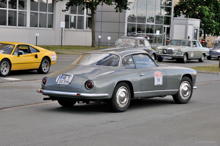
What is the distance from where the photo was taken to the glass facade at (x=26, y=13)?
41.9 m

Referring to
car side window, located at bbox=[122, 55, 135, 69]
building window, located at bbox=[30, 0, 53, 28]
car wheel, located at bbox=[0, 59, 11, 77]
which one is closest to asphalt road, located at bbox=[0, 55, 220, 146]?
car side window, located at bbox=[122, 55, 135, 69]

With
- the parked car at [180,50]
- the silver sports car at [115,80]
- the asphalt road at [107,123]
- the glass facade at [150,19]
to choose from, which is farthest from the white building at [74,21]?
the silver sports car at [115,80]

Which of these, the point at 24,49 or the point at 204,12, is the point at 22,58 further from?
the point at 204,12

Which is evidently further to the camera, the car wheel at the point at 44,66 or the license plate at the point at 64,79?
the car wheel at the point at 44,66

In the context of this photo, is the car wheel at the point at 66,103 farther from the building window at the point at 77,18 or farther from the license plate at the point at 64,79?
the building window at the point at 77,18

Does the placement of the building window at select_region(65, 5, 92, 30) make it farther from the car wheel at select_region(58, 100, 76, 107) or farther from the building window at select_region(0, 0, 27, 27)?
the car wheel at select_region(58, 100, 76, 107)

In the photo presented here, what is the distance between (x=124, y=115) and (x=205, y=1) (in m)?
55.4

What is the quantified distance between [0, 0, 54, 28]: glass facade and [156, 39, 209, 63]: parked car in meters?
18.6

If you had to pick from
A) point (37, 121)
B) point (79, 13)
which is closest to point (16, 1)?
point (79, 13)

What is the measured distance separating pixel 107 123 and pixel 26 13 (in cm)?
3724

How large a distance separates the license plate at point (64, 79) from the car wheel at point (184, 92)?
3.05 m

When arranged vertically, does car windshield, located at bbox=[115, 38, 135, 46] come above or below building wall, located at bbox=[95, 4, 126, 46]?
below

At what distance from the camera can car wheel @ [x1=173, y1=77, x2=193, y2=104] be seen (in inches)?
424

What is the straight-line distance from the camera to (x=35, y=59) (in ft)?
58.0
